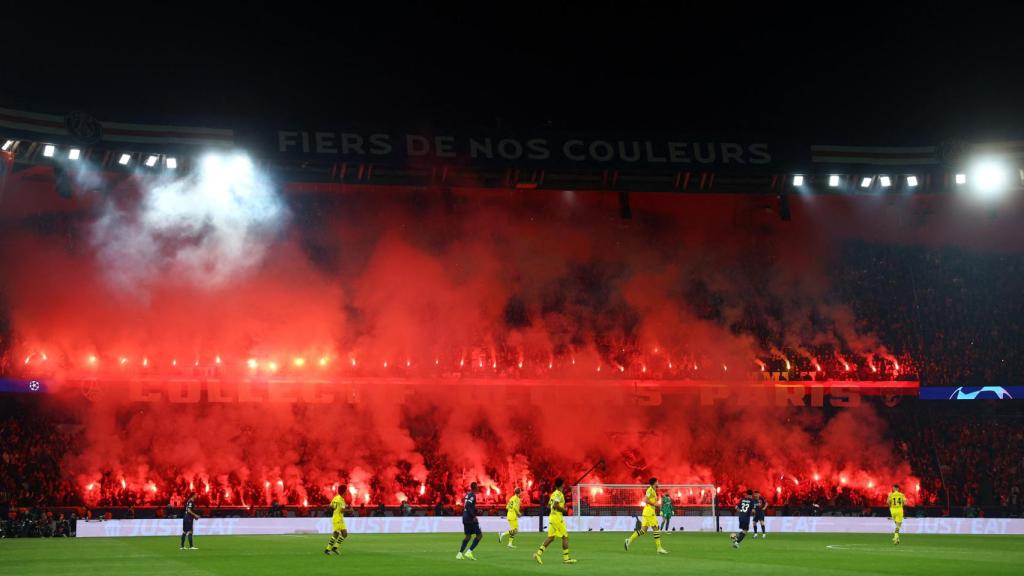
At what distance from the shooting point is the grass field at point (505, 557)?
18.4 m

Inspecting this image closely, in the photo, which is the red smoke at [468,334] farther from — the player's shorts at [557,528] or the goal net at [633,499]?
the player's shorts at [557,528]

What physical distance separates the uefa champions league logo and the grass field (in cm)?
1086

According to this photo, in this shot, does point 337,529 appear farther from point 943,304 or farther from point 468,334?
point 943,304

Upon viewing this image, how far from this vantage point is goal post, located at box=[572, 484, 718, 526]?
3672cm

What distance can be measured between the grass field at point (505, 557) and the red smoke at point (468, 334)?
9416 mm

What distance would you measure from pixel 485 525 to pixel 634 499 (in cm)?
618

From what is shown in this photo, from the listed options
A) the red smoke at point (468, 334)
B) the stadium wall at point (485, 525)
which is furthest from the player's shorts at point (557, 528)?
the red smoke at point (468, 334)

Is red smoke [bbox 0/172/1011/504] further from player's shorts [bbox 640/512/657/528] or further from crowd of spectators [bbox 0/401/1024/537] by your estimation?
player's shorts [bbox 640/512/657/528]

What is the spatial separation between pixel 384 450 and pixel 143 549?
52.2 ft

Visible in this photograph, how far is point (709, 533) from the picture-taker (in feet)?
112

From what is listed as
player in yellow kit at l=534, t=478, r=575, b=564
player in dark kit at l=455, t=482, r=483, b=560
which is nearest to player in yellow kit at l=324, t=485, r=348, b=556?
player in dark kit at l=455, t=482, r=483, b=560

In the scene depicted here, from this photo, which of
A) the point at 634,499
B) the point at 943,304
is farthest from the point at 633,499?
the point at 943,304

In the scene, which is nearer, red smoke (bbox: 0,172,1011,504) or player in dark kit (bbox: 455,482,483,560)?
player in dark kit (bbox: 455,482,483,560)

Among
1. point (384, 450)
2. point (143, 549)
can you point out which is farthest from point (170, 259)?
point (143, 549)
